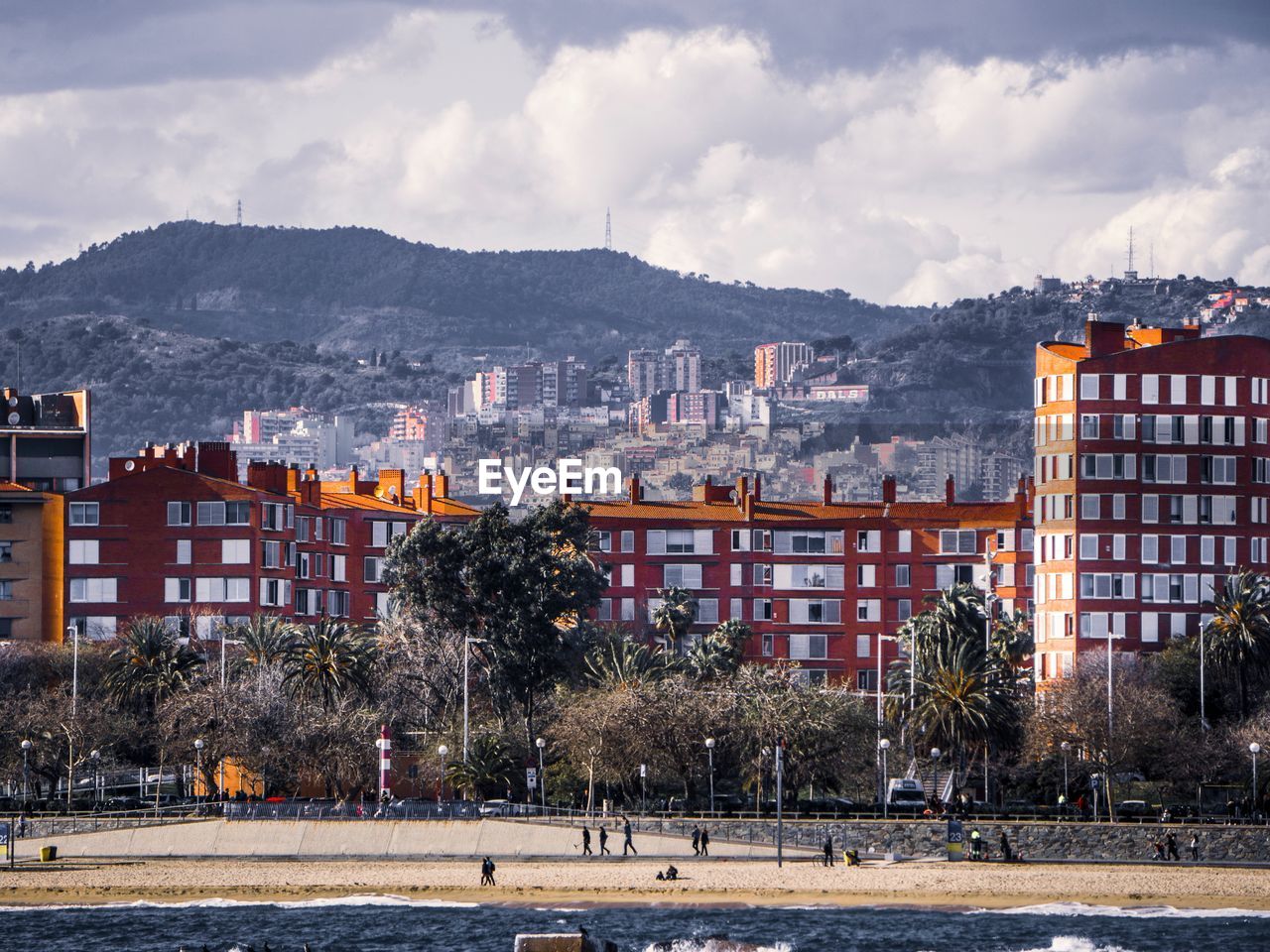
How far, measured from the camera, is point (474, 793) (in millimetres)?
143625

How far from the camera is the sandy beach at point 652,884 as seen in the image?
113 meters

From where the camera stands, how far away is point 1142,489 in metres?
178

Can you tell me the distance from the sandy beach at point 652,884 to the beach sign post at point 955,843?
4.23 ft

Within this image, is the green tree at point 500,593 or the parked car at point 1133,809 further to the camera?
the green tree at point 500,593

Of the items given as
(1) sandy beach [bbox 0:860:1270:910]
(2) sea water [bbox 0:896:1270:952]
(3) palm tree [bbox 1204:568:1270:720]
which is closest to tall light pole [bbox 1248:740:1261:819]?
(1) sandy beach [bbox 0:860:1270:910]

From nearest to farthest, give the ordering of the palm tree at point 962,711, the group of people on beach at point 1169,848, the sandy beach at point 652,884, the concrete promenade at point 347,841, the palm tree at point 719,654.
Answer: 1. the sandy beach at point 652,884
2. the group of people on beach at point 1169,848
3. the concrete promenade at point 347,841
4. the palm tree at point 962,711
5. the palm tree at point 719,654

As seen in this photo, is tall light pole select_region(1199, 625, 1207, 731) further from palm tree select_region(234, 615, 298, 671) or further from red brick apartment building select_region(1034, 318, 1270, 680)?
palm tree select_region(234, 615, 298, 671)

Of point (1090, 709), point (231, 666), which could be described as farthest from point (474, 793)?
point (1090, 709)

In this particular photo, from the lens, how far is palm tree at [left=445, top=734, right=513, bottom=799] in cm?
14325

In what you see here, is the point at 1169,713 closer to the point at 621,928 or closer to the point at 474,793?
the point at 474,793

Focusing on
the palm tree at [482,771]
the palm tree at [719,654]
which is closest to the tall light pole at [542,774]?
the palm tree at [482,771]

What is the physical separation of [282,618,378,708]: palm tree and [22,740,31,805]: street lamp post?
15.4 m

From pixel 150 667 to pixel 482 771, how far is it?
2537cm

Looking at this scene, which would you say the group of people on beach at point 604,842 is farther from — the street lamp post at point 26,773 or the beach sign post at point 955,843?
the street lamp post at point 26,773
